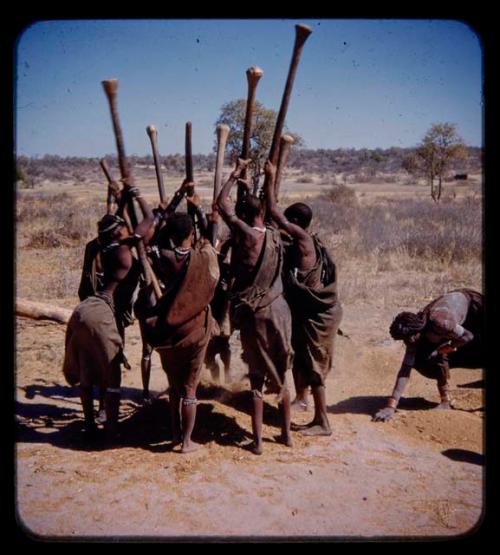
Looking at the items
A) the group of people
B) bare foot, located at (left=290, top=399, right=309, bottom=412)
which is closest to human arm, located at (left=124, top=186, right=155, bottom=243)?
the group of people

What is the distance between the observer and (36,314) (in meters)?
6.25

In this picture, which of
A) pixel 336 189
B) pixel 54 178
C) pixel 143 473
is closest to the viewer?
pixel 143 473

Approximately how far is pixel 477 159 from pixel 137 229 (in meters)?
51.0

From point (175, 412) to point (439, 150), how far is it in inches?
859

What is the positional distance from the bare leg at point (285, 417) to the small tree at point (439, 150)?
19703 millimetres

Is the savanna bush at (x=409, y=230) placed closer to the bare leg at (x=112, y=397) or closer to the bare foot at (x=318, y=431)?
the bare foot at (x=318, y=431)

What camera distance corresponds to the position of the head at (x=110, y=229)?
4246mm

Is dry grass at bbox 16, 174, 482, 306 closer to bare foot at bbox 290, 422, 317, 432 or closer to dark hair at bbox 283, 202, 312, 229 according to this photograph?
dark hair at bbox 283, 202, 312, 229

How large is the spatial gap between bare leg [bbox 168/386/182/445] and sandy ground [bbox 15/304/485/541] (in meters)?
0.12

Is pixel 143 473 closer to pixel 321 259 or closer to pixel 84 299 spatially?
pixel 84 299

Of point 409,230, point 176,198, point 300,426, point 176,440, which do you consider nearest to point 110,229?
point 176,198

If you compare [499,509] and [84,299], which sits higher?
[84,299]

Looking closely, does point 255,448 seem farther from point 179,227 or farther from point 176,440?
point 179,227

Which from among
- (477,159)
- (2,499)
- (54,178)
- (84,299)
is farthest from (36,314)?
(477,159)
